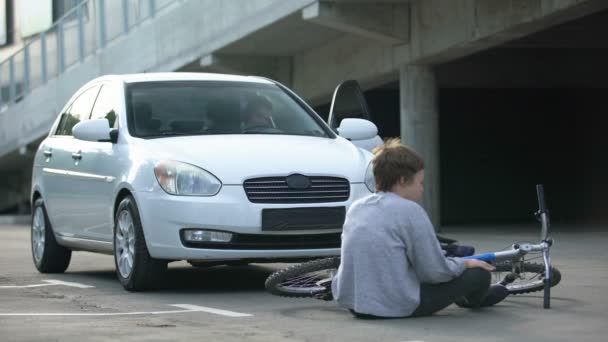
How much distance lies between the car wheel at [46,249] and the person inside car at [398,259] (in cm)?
513

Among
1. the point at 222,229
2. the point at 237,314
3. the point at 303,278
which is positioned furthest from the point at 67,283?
the point at 237,314

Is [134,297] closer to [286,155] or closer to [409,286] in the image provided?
[286,155]

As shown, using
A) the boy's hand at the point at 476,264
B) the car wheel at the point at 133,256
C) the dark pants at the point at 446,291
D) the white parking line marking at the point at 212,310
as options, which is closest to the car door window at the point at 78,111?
the car wheel at the point at 133,256

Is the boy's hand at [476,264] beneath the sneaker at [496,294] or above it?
above

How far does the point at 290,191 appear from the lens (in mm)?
10203

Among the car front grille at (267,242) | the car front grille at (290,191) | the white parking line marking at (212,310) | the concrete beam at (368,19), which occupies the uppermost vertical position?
the concrete beam at (368,19)

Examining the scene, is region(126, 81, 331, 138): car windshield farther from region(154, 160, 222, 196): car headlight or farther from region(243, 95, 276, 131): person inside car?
region(154, 160, 222, 196): car headlight

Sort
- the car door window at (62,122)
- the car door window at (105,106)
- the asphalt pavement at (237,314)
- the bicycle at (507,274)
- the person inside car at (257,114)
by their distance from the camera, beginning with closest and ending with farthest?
the asphalt pavement at (237,314) < the bicycle at (507,274) < the person inside car at (257,114) < the car door window at (105,106) < the car door window at (62,122)

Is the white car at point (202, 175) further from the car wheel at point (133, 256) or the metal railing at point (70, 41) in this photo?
the metal railing at point (70, 41)

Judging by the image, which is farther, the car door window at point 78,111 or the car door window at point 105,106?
the car door window at point 78,111

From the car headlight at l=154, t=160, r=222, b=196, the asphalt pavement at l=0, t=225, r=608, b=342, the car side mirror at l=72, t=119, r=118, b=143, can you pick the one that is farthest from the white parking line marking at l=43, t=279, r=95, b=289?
the car headlight at l=154, t=160, r=222, b=196

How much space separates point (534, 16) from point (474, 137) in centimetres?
1014

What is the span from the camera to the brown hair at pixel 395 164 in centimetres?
815

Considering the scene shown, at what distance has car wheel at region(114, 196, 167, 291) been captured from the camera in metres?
10.3
